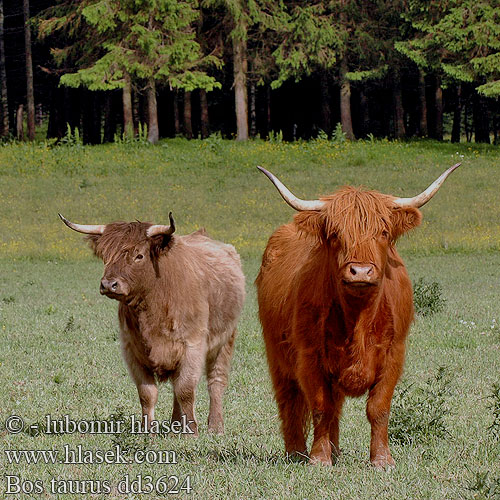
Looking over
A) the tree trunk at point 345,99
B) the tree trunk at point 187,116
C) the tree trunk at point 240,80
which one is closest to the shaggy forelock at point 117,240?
the tree trunk at point 240,80

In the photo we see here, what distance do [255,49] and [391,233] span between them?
36.7m

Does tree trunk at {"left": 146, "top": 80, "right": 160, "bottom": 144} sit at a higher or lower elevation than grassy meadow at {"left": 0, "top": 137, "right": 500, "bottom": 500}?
higher

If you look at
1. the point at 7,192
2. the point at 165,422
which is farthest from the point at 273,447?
the point at 7,192

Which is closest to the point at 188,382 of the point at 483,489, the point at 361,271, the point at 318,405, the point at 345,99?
the point at 318,405

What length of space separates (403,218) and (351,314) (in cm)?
72

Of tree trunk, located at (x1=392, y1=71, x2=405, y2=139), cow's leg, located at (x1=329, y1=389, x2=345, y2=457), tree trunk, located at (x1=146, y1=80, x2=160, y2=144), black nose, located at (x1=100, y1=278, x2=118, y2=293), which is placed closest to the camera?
cow's leg, located at (x1=329, y1=389, x2=345, y2=457)

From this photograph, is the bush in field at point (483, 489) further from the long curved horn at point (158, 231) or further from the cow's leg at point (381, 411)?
the long curved horn at point (158, 231)

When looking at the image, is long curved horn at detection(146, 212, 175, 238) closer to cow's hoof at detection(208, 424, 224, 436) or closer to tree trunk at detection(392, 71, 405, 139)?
cow's hoof at detection(208, 424, 224, 436)

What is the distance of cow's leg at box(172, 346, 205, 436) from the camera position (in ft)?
25.1

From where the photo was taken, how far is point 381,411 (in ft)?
18.3

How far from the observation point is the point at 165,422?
771 cm

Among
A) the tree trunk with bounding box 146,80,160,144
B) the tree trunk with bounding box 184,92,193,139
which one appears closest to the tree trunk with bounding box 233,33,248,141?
the tree trunk with bounding box 146,80,160,144

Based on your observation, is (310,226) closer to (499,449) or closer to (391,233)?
(391,233)

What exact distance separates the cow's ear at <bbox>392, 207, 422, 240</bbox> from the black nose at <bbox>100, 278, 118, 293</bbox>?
258cm
